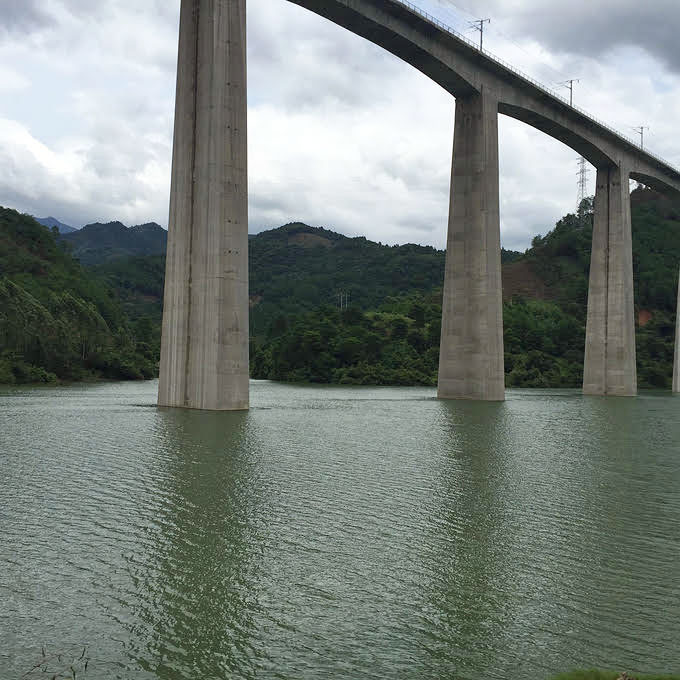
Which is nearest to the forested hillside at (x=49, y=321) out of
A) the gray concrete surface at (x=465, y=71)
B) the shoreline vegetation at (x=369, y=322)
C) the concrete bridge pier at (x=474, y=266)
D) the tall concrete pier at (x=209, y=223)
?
the shoreline vegetation at (x=369, y=322)

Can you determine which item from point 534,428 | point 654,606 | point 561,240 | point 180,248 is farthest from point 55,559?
point 561,240

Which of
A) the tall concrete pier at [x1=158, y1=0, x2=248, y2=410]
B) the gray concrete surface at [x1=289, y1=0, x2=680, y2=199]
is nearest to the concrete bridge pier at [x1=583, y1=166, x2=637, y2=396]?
the gray concrete surface at [x1=289, y1=0, x2=680, y2=199]

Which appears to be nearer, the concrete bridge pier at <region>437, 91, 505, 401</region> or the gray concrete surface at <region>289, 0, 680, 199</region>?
the gray concrete surface at <region>289, 0, 680, 199</region>

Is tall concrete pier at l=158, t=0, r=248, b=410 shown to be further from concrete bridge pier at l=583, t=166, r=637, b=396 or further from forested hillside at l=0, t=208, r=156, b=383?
concrete bridge pier at l=583, t=166, r=637, b=396

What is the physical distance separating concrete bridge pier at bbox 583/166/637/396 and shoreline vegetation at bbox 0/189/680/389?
1599cm

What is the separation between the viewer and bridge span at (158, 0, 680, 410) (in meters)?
26.4

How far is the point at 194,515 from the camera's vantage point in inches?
385

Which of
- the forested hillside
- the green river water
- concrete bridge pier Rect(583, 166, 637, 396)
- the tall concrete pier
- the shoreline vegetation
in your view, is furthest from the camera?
the shoreline vegetation

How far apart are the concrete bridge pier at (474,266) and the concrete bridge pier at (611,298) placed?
16362mm

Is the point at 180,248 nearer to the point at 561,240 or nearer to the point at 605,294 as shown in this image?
the point at 605,294

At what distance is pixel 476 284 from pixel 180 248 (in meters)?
17.1

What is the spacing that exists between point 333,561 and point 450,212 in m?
34.3

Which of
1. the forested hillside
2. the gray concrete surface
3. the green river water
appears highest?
the gray concrete surface

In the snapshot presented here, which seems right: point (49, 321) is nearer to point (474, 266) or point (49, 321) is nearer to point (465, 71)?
point (474, 266)
